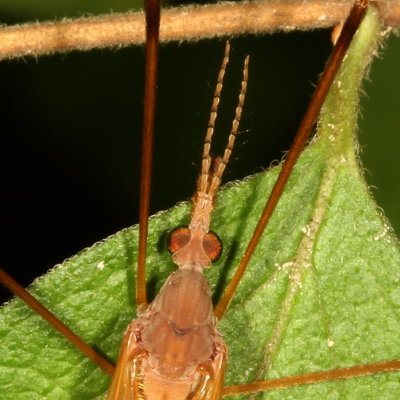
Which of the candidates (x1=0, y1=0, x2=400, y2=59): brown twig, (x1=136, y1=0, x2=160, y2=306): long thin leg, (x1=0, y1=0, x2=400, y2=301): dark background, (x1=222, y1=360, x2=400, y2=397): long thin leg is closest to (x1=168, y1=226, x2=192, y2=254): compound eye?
(x1=136, y1=0, x2=160, y2=306): long thin leg

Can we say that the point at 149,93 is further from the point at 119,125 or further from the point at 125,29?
the point at 119,125

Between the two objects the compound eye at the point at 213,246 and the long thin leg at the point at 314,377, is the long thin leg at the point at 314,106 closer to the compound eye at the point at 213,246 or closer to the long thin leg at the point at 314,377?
the compound eye at the point at 213,246

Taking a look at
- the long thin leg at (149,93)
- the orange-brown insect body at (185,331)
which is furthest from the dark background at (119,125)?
the long thin leg at (149,93)

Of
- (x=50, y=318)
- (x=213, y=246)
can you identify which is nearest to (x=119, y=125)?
(x=213, y=246)

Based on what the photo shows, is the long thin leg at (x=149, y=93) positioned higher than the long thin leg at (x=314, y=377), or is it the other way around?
the long thin leg at (x=149, y=93)

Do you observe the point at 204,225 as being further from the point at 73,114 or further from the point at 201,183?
the point at 73,114

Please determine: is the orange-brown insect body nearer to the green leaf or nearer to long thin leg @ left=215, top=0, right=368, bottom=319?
the green leaf
